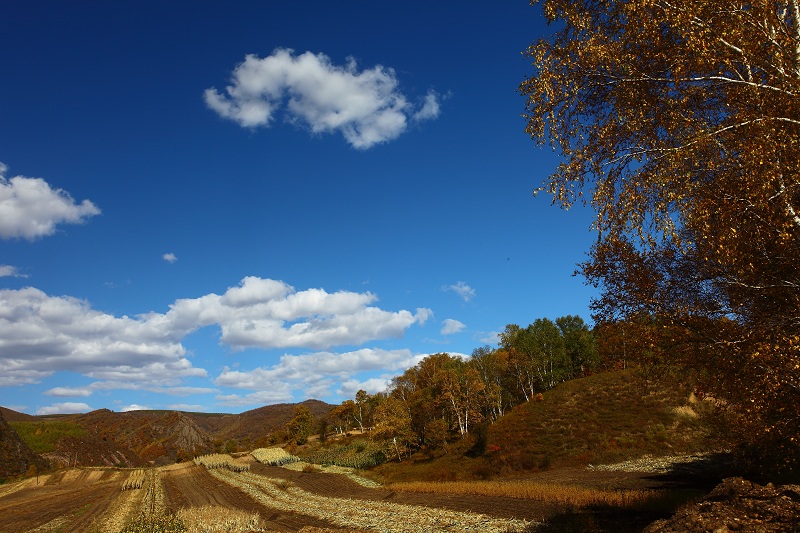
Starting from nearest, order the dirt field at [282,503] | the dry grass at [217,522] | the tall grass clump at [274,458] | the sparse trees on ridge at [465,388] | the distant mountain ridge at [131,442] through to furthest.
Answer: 1. the dry grass at [217,522]
2. the dirt field at [282,503]
3. the sparse trees on ridge at [465,388]
4. the tall grass clump at [274,458]
5. the distant mountain ridge at [131,442]

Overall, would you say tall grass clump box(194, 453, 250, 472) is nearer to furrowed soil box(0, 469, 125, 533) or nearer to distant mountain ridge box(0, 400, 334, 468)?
furrowed soil box(0, 469, 125, 533)

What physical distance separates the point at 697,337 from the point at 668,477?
110 ft

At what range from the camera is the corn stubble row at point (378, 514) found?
82.3 ft

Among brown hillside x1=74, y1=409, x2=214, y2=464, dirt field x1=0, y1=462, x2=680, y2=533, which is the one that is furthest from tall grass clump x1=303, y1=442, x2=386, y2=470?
brown hillside x1=74, y1=409, x2=214, y2=464

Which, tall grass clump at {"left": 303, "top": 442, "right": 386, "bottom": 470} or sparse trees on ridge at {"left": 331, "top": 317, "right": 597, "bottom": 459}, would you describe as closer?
sparse trees on ridge at {"left": 331, "top": 317, "right": 597, "bottom": 459}

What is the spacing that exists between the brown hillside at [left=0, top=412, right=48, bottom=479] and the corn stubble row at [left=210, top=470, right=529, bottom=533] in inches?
2440

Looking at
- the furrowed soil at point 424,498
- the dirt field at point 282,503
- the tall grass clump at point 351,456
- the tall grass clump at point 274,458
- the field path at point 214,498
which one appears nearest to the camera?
the furrowed soil at point 424,498

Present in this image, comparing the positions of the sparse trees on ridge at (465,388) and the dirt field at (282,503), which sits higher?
the sparse trees on ridge at (465,388)

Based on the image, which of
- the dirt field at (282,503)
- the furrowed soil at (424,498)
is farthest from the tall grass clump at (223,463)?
the furrowed soil at (424,498)

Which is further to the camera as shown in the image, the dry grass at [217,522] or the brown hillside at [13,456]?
the brown hillside at [13,456]

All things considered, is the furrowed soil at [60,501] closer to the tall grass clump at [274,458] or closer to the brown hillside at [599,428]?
the tall grass clump at [274,458]

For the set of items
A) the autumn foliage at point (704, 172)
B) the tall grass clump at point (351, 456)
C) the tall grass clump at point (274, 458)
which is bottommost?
the tall grass clump at point (351, 456)

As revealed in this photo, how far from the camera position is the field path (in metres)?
30.9

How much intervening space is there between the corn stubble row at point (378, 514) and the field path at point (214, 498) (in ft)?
3.33
